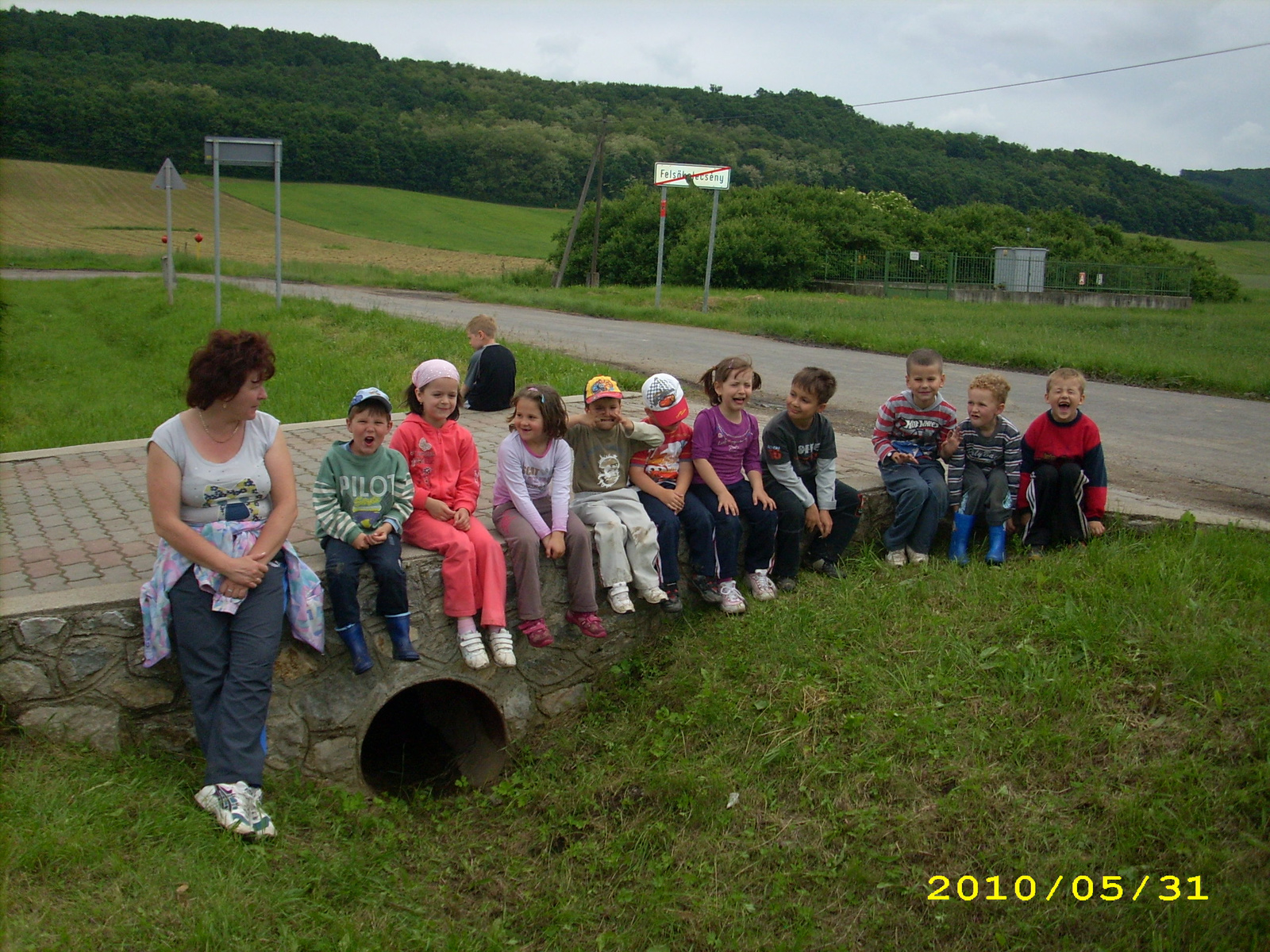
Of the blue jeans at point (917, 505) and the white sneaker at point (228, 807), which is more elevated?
the blue jeans at point (917, 505)

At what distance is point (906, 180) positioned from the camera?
192 ft

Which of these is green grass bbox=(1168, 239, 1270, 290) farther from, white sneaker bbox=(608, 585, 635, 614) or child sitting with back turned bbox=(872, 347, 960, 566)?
white sneaker bbox=(608, 585, 635, 614)

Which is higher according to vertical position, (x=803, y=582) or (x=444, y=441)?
(x=444, y=441)

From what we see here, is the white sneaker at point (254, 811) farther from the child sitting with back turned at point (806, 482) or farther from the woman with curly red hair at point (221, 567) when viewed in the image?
the child sitting with back turned at point (806, 482)

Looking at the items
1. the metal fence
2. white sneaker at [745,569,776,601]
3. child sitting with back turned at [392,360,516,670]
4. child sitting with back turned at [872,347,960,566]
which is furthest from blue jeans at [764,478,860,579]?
the metal fence

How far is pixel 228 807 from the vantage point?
406 cm

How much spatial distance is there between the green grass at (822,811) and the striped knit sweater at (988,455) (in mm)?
636

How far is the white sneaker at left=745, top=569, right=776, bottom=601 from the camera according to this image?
19.2 ft

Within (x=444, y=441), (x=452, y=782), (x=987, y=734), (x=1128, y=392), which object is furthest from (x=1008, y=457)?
(x=1128, y=392)

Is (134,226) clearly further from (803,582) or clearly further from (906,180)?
(803,582)

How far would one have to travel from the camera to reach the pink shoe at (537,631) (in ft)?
17.2

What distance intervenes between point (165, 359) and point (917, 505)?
41.6 feet

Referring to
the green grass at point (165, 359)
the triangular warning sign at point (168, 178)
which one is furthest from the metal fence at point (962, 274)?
the triangular warning sign at point (168, 178)

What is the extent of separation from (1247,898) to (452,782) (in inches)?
161
